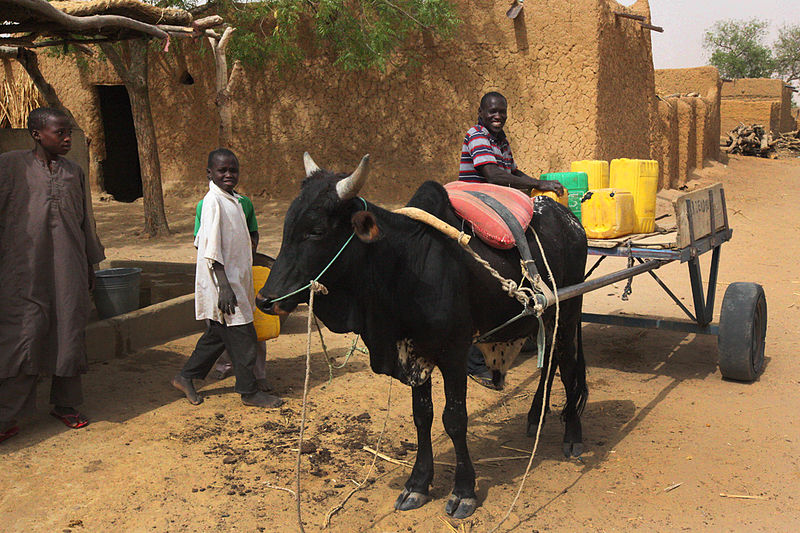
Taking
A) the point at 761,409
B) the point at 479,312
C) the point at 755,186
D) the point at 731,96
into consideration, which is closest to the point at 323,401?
the point at 479,312

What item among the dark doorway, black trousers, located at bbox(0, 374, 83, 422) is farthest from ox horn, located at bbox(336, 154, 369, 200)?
the dark doorway

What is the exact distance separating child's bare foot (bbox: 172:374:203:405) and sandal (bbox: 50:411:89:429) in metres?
0.68

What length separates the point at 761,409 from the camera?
4781mm

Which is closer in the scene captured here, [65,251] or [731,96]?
[65,251]

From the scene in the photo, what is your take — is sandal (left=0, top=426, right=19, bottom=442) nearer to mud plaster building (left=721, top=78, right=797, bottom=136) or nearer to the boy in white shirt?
the boy in white shirt

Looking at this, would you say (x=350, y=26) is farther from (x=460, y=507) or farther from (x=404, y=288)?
(x=460, y=507)

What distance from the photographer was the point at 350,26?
11.9 m

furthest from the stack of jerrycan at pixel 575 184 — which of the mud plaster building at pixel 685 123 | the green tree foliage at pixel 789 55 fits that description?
the green tree foliage at pixel 789 55

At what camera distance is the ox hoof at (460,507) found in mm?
3396

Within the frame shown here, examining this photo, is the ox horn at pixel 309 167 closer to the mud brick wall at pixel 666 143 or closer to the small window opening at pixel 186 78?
the mud brick wall at pixel 666 143

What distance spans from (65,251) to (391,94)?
Answer: 991cm

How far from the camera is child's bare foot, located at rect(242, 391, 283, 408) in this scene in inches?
191

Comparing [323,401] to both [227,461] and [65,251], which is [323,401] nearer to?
[227,461]

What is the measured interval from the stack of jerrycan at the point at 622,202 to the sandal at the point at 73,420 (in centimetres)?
386
